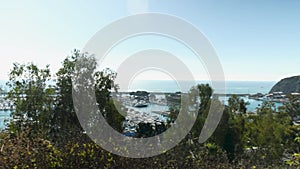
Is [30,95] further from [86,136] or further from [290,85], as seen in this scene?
[290,85]

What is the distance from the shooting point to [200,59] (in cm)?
290

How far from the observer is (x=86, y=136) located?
2.12 m

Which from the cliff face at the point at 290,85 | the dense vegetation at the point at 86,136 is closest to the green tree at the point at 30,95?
the dense vegetation at the point at 86,136

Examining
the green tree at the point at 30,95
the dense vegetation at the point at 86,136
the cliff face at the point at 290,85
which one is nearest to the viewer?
the dense vegetation at the point at 86,136

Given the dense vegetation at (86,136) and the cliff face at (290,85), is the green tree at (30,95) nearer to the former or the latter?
the dense vegetation at (86,136)

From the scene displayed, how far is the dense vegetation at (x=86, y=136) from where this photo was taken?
1760mm

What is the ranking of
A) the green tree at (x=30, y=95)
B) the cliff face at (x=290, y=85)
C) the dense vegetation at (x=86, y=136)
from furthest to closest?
the cliff face at (x=290, y=85), the green tree at (x=30, y=95), the dense vegetation at (x=86, y=136)

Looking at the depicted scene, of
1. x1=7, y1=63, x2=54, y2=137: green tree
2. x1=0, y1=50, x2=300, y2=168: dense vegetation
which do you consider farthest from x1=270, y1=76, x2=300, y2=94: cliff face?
x1=7, y1=63, x2=54, y2=137: green tree

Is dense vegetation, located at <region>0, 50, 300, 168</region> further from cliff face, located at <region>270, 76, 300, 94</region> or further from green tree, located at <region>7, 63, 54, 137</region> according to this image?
cliff face, located at <region>270, 76, 300, 94</region>

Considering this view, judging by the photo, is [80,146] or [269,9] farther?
[269,9]

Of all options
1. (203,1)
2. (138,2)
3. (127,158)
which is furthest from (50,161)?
(203,1)

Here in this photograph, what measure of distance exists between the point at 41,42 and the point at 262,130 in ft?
22.8

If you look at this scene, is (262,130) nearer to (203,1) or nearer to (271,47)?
(271,47)

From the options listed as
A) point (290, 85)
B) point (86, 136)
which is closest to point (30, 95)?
point (86, 136)
